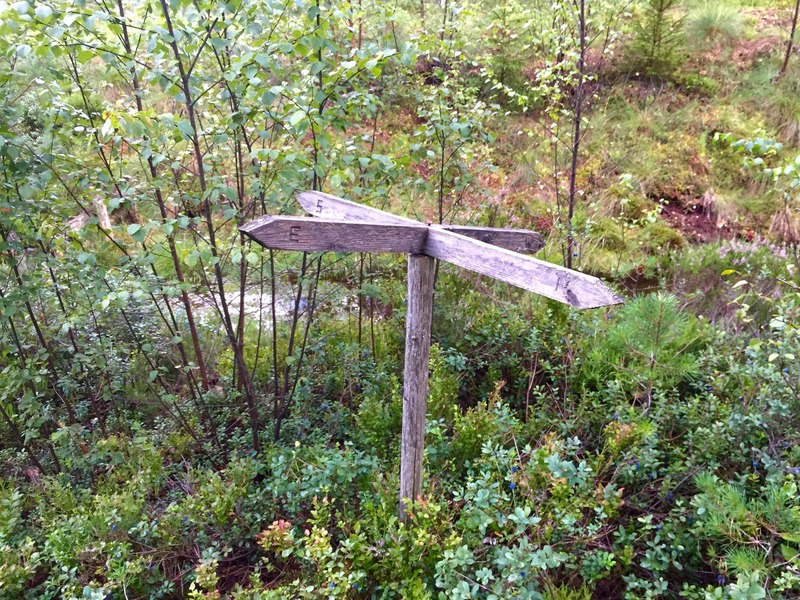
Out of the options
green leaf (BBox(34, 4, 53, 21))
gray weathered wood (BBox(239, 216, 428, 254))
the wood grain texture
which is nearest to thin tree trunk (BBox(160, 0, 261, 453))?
green leaf (BBox(34, 4, 53, 21))

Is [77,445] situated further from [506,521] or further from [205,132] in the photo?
[506,521]

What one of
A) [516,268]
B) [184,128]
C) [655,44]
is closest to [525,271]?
[516,268]

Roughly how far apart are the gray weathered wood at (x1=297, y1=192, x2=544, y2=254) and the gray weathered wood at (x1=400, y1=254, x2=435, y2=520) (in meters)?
0.17

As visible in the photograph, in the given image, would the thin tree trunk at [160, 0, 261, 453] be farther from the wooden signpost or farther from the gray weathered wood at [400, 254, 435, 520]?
the gray weathered wood at [400, 254, 435, 520]

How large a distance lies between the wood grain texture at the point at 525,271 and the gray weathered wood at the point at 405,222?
4.4 inches

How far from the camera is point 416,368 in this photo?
198 cm

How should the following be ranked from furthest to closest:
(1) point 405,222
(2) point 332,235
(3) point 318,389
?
(3) point 318,389
(1) point 405,222
(2) point 332,235

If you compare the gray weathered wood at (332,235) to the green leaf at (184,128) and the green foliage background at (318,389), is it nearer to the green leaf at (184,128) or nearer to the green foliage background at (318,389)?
the green foliage background at (318,389)

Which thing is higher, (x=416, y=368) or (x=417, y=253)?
(x=417, y=253)

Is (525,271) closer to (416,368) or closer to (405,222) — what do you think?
(405,222)

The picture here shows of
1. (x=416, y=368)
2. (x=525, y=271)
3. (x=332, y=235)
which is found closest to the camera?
(x=525, y=271)

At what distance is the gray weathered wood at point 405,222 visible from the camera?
6.29 feet

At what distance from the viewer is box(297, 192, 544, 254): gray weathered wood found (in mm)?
1916

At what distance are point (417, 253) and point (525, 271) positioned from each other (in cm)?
49
